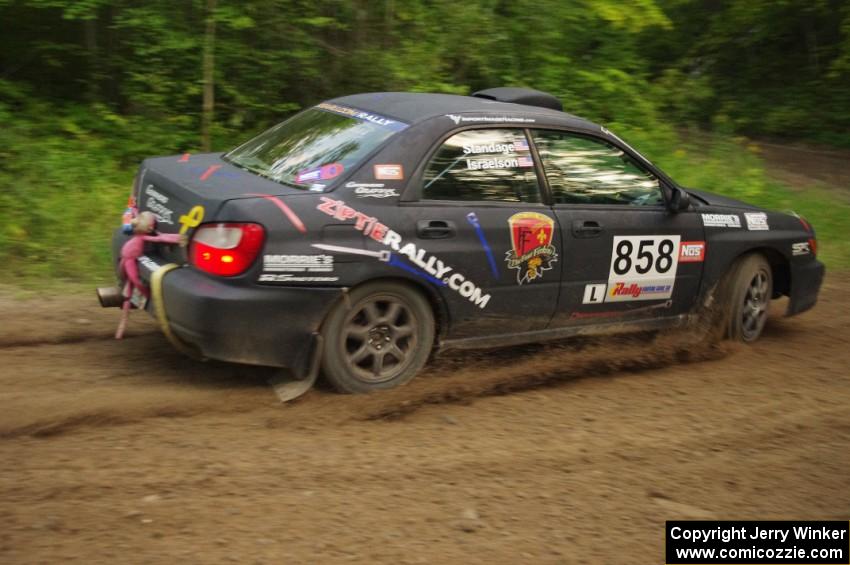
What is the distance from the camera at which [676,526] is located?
4.11 meters

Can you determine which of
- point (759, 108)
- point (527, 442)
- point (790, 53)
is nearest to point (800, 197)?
point (759, 108)

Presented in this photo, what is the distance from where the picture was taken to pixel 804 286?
23.8 feet

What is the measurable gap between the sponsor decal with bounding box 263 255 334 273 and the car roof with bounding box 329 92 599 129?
1.02 meters

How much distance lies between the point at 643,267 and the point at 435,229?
162 centimetres

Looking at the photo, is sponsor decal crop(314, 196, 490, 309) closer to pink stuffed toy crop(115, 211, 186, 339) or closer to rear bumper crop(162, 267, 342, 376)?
rear bumper crop(162, 267, 342, 376)

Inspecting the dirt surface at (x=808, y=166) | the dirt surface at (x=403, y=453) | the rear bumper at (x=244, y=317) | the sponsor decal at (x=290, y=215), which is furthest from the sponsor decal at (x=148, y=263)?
the dirt surface at (x=808, y=166)

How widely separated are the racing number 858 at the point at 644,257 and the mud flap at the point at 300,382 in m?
2.06

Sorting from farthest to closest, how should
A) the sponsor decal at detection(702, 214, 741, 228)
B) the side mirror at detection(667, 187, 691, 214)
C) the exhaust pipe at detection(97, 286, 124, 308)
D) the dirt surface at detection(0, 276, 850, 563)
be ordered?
1. the sponsor decal at detection(702, 214, 741, 228)
2. the side mirror at detection(667, 187, 691, 214)
3. the exhaust pipe at detection(97, 286, 124, 308)
4. the dirt surface at detection(0, 276, 850, 563)

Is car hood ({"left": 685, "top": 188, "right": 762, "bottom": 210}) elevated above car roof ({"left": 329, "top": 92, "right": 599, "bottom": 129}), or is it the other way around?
car roof ({"left": 329, "top": 92, "right": 599, "bottom": 129})

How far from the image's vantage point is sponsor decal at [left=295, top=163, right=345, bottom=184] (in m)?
5.24

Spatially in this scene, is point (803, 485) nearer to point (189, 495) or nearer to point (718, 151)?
point (189, 495)

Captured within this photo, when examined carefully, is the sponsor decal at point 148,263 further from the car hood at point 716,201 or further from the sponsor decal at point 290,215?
the car hood at point 716,201

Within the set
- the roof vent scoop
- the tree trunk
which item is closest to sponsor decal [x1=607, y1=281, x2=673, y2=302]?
the roof vent scoop

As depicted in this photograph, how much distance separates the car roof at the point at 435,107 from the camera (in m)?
5.62
